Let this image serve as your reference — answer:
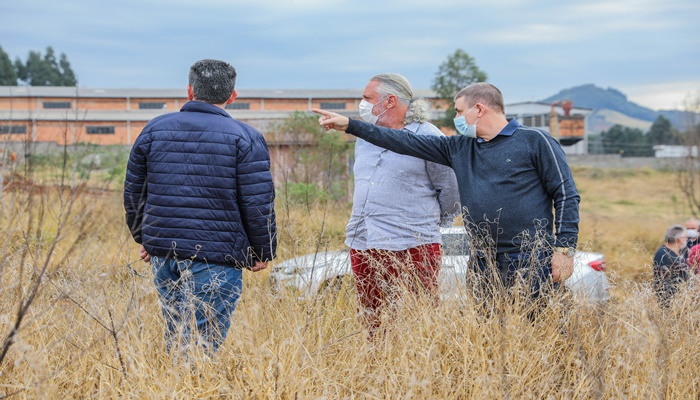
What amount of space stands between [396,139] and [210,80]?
1097 millimetres

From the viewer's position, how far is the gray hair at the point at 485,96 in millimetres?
3977

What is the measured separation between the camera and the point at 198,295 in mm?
3506

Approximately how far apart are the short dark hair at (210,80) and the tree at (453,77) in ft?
97.9

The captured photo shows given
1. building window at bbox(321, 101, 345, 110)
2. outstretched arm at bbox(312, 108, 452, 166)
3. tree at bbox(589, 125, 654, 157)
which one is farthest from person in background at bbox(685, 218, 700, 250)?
tree at bbox(589, 125, 654, 157)

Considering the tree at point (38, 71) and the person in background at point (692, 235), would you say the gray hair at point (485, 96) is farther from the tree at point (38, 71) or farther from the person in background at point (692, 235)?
the tree at point (38, 71)

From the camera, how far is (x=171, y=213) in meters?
3.48

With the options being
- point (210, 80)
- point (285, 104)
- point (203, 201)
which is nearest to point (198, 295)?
point (203, 201)

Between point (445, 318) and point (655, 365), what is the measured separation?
97 centimetres

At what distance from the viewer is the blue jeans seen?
3.37m

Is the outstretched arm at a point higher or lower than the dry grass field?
higher

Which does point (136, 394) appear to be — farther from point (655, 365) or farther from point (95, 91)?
point (95, 91)

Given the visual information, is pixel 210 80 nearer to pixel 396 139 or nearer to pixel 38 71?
pixel 396 139

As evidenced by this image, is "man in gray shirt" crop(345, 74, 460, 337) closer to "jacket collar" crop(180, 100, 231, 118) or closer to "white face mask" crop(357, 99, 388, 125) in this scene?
"white face mask" crop(357, 99, 388, 125)

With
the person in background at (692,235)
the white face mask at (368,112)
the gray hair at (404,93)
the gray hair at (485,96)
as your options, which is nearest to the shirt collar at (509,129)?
the gray hair at (485,96)
